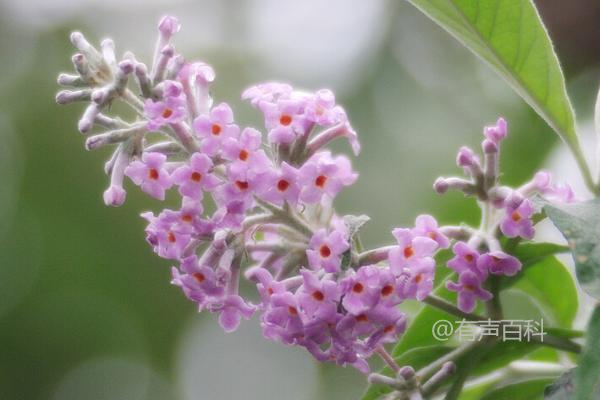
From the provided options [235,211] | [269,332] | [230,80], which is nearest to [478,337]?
[269,332]

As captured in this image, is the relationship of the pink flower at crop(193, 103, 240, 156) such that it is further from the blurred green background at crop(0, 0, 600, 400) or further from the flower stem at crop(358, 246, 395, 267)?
the blurred green background at crop(0, 0, 600, 400)

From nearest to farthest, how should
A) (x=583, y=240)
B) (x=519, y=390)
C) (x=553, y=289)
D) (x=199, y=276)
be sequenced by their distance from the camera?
(x=583, y=240) < (x=199, y=276) < (x=519, y=390) < (x=553, y=289)

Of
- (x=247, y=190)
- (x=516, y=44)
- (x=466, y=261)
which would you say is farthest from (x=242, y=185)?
(x=516, y=44)

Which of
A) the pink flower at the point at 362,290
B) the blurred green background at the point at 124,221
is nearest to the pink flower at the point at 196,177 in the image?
the pink flower at the point at 362,290

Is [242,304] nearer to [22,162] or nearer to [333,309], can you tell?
[333,309]

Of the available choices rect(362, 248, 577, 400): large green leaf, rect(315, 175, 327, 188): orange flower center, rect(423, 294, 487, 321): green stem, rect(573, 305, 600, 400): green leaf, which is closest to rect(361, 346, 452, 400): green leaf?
rect(362, 248, 577, 400): large green leaf

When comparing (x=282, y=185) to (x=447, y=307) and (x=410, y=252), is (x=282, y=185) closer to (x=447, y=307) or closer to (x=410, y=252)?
(x=410, y=252)

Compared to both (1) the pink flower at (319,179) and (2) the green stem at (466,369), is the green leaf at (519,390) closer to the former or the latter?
(2) the green stem at (466,369)
